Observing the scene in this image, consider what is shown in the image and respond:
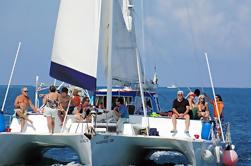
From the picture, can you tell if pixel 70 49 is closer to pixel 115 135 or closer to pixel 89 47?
pixel 89 47

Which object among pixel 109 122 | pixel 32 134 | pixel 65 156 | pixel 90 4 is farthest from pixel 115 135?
pixel 65 156

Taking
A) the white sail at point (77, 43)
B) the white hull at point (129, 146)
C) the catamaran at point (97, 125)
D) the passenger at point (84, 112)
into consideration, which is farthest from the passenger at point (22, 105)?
the white hull at point (129, 146)

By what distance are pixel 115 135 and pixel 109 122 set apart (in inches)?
37.2

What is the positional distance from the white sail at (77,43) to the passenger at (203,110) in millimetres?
4447

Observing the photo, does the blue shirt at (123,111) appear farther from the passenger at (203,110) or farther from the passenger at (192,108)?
the passenger at (203,110)

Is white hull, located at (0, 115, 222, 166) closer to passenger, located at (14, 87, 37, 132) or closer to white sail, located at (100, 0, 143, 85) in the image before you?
passenger, located at (14, 87, 37, 132)

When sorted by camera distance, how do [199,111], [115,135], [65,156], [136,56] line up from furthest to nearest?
[65,156] → [136,56] → [199,111] → [115,135]

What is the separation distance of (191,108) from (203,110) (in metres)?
0.51

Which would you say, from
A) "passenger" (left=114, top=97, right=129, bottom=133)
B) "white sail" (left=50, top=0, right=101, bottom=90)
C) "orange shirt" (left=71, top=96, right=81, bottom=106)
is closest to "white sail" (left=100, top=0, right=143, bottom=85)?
"white sail" (left=50, top=0, right=101, bottom=90)

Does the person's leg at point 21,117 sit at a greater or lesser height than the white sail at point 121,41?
lesser

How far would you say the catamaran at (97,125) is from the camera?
2014cm

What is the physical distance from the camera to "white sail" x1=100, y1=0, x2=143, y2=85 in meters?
21.9

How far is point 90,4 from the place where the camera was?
819 inches

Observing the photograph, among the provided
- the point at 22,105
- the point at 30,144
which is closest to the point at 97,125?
the point at 22,105
